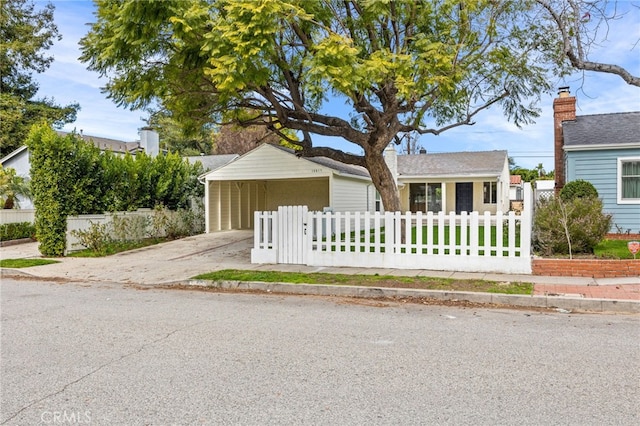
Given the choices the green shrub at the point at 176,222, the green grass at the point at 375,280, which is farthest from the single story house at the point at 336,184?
the green grass at the point at 375,280

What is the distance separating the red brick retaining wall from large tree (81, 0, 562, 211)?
434cm

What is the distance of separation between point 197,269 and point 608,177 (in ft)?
44.0

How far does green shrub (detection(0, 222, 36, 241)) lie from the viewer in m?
18.2

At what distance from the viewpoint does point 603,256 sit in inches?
379

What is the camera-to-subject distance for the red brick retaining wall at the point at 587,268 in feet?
28.3

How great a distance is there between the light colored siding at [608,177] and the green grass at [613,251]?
283 cm

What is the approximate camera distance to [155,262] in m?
12.8

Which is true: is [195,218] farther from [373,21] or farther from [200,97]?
[373,21]

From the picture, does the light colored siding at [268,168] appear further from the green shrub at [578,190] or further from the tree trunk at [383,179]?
the green shrub at [578,190]

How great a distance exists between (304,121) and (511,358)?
10119 mm

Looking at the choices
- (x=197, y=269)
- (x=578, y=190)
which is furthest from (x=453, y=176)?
(x=197, y=269)

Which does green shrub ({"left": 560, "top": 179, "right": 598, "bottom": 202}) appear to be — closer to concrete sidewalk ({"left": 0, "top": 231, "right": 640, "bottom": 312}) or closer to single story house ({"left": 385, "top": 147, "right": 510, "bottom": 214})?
concrete sidewalk ({"left": 0, "top": 231, "right": 640, "bottom": 312})

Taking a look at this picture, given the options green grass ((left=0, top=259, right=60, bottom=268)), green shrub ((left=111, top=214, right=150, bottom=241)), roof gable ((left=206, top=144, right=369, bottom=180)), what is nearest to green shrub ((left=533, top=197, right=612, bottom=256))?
roof gable ((left=206, top=144, right=369, bottom=180))

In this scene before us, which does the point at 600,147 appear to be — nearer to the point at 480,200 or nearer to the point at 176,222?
the point at 480,200
